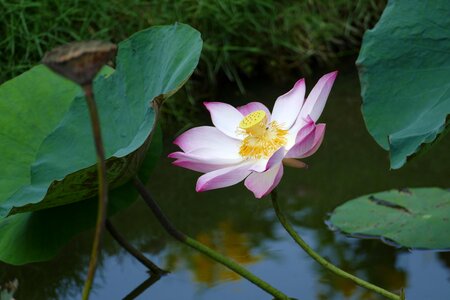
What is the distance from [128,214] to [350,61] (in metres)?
1.29

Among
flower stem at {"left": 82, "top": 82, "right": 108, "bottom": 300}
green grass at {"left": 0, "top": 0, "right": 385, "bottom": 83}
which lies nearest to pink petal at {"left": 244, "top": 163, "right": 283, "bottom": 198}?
flower stem at {"left": 82, "top": 82, "right": 108, "bottom": 300}

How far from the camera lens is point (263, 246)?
1.80 m

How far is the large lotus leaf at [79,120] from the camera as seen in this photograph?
51.7 inches

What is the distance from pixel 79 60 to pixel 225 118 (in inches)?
24.0

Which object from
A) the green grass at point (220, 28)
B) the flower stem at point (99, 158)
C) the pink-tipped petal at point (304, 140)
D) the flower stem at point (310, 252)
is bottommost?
the green grass at point (220, 28)

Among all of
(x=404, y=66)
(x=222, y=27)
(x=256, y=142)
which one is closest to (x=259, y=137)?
(x=256, y=142)

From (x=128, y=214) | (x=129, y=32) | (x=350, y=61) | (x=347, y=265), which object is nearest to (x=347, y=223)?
(x=347, y=265)

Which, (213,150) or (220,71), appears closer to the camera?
(213,150)

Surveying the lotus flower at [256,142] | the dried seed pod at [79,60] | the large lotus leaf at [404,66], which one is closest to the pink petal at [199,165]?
the lotus flower at [256,142]

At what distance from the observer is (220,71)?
2.95 meters

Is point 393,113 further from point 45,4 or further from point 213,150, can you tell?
point 45,4

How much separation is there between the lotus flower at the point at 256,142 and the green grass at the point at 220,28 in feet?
4.01

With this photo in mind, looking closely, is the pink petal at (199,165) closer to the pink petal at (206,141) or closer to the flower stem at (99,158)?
the pink petal at (206,141)

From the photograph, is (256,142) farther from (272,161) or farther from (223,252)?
(223,252)
